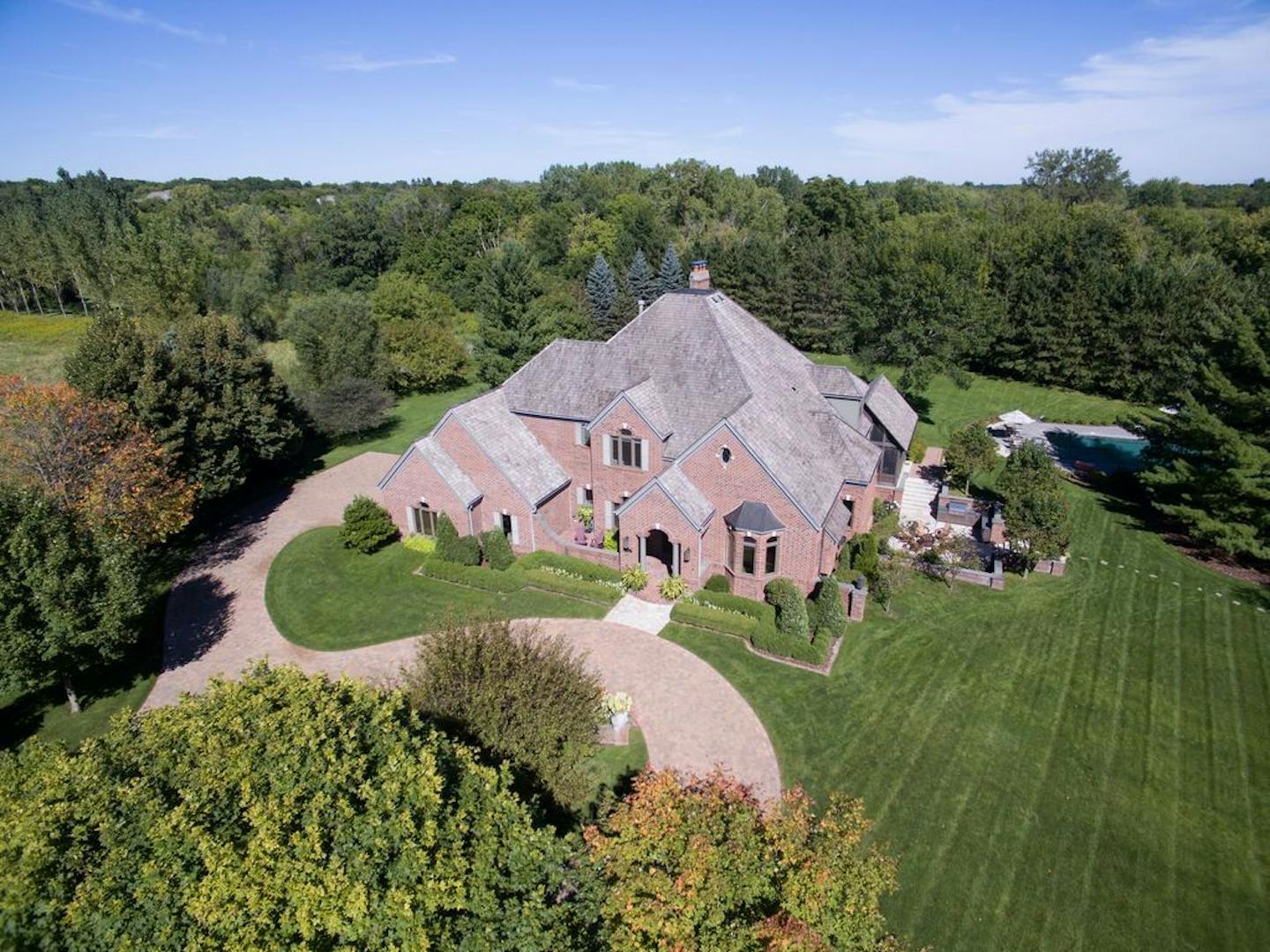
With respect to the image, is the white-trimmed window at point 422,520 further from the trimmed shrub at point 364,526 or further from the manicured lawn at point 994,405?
the manicured lawn at point 994,405

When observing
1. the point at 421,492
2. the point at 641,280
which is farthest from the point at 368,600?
the point at 641,280

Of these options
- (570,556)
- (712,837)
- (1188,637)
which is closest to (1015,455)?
(1188,637)

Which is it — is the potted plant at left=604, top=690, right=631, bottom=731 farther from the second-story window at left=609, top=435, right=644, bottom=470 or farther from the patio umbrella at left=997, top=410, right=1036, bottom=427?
the patio umbrella at left=997, top=410, right=1036, bottom=427

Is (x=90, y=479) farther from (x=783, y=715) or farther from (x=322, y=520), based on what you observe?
(x=783, y=715)

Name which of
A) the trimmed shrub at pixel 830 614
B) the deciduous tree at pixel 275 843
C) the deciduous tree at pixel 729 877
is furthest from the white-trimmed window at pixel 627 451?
A: the deciduous tree at pixel 729 877

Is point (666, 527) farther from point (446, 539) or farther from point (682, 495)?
point (446, 539)

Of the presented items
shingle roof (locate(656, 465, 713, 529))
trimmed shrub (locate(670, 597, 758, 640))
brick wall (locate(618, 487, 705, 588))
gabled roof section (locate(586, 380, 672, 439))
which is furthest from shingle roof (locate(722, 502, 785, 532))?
gabled roof section (locate(586, 380, 672, 439))
